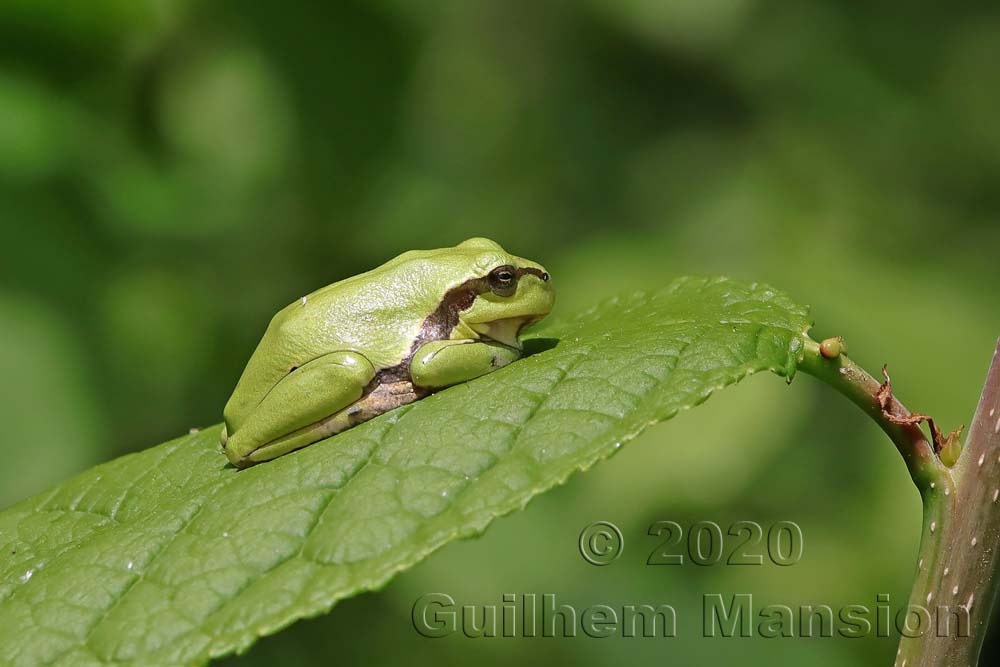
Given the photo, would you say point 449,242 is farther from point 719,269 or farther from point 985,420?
point 985,420

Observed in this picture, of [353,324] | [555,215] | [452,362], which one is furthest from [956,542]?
[555,215]

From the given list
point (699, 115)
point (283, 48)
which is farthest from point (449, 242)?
point (699, 115)

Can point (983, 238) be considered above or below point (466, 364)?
above

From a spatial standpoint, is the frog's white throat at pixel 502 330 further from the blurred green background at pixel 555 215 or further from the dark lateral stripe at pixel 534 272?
the blurred green background at pixel 555 215

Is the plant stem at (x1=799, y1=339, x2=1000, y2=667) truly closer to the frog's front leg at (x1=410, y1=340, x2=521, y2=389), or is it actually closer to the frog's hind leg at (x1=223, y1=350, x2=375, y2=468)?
the frog's front leg at (x1=410, y1=340, x2=521, y2=389)

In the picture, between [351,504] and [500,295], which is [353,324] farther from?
[351,504]

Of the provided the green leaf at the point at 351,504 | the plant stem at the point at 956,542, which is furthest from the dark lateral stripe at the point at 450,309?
the plant stem at the point at 956,542
